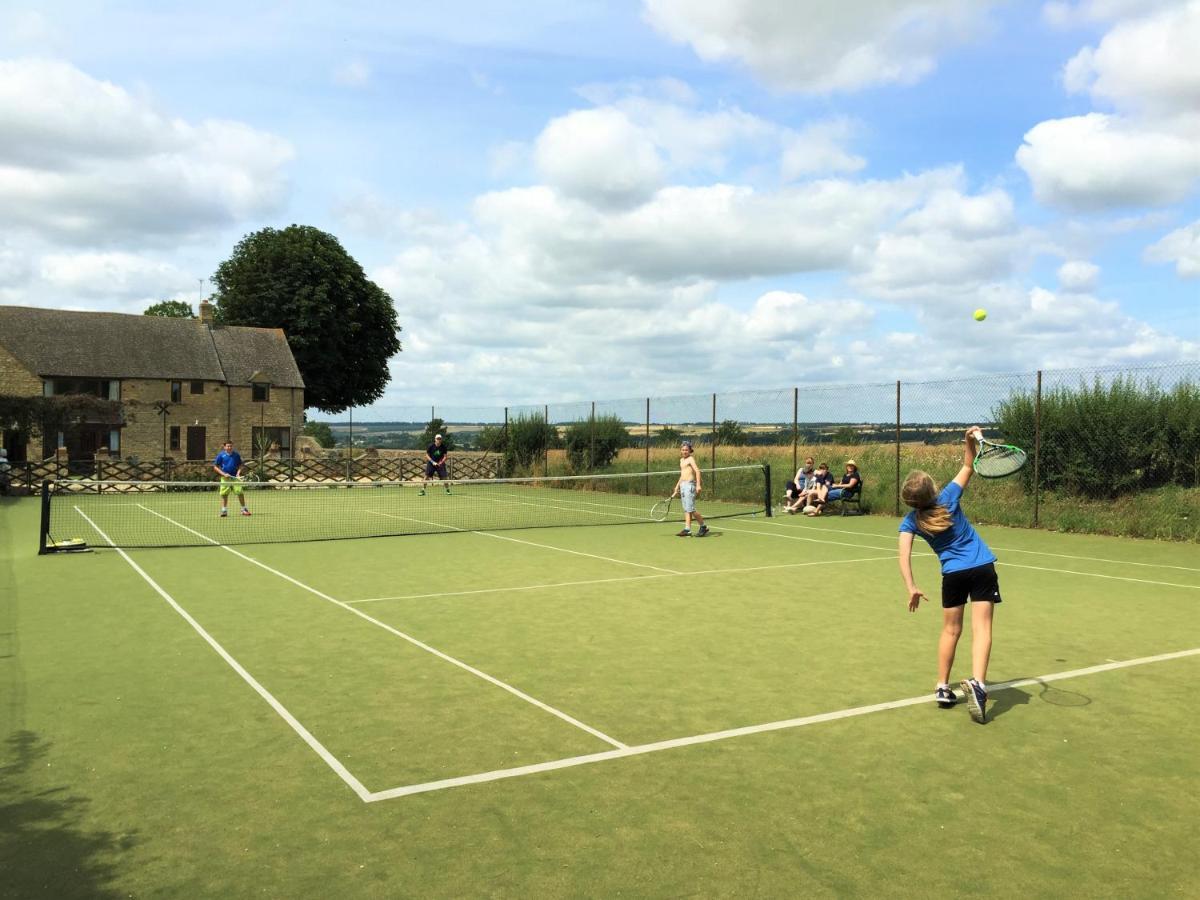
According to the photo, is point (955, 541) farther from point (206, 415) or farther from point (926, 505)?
point (206, 415)

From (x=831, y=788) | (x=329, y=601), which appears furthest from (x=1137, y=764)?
(x=329, y=601)

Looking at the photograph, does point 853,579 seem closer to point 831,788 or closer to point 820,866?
point 831,788

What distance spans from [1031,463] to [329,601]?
13905 mm

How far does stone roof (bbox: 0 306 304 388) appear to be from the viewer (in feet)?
146

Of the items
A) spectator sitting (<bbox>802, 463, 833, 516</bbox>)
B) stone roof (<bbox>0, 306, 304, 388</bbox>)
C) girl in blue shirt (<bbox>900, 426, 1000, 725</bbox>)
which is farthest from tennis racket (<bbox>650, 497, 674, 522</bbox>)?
stone roof (<bbox>0, 306, 304, 388</bbox>)

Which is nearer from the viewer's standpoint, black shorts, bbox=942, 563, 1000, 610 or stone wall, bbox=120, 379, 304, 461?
black shorts, bbox=942, 563, 1000, 610

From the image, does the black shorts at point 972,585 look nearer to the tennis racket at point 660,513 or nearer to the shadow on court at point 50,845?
the shadow on court at point 50,845

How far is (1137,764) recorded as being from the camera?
5012mm

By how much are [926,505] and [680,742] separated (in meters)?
1.99

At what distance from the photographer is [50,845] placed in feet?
13.2

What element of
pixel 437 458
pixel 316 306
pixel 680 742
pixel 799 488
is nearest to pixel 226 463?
pixel 437 458

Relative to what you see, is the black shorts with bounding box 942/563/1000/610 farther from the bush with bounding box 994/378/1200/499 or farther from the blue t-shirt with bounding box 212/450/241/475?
the blue t-shirt with bounding box 212/450/241/475

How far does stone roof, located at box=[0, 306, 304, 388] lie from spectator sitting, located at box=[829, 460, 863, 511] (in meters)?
35.8

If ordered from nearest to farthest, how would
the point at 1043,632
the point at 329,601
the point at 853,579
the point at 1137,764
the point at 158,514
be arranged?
the point at 1137,764 → the point at 1043,632 → the point at 329,601 → the point at 853,579 → the point at 158,514
